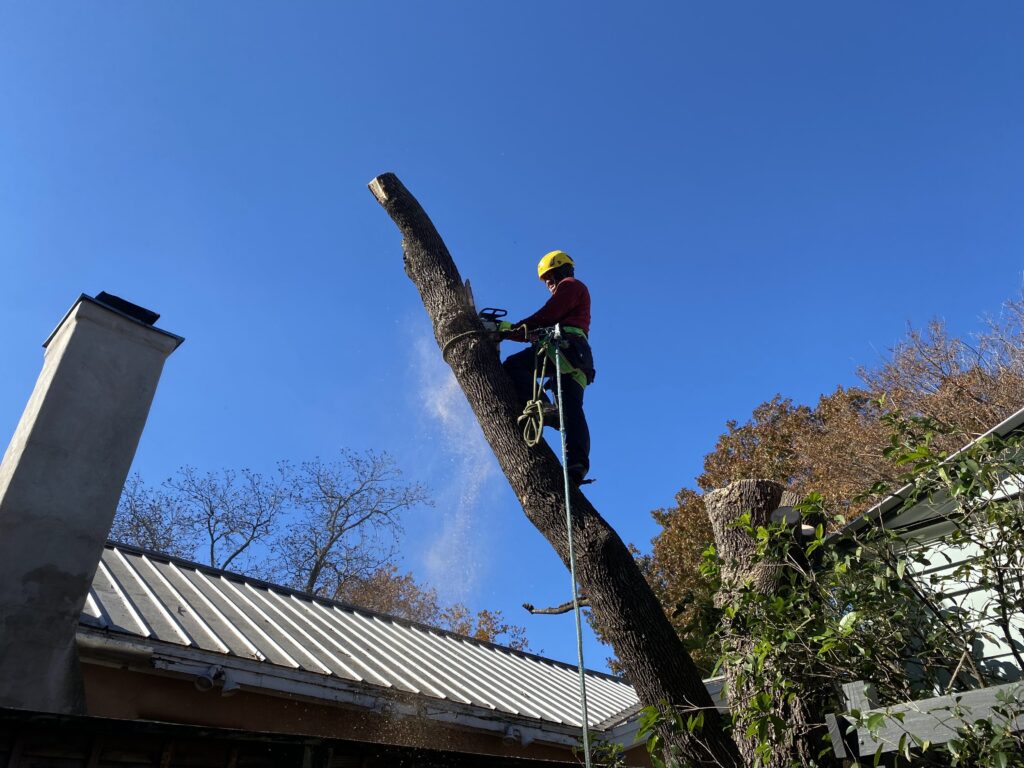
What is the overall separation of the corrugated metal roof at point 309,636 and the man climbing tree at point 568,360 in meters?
2.22

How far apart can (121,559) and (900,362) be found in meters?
17.7

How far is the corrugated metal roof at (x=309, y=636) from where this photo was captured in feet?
16.2

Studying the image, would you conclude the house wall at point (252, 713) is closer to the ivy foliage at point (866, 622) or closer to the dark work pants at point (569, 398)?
the ivy foliage at point (866, 622)

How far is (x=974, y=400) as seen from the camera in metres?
15.2

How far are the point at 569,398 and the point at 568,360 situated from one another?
284mm

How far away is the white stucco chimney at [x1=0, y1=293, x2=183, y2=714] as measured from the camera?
3.76 metres

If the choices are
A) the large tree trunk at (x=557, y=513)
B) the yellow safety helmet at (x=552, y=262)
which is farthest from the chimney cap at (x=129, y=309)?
the yellow safety helmet at (x=552, y=262)

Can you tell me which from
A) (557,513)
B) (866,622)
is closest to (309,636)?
(557,513)

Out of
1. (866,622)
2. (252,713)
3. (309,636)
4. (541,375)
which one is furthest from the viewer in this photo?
(309,636)

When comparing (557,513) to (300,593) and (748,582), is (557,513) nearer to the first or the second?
(748,582)

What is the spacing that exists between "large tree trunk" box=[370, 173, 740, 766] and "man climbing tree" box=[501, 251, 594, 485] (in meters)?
0.41

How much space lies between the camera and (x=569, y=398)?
17.9 feet

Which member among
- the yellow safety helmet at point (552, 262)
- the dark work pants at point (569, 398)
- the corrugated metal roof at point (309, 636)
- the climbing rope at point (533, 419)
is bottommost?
the corrugated metal roof at point (309, 636)

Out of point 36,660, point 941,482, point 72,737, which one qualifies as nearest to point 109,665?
point 36,660
